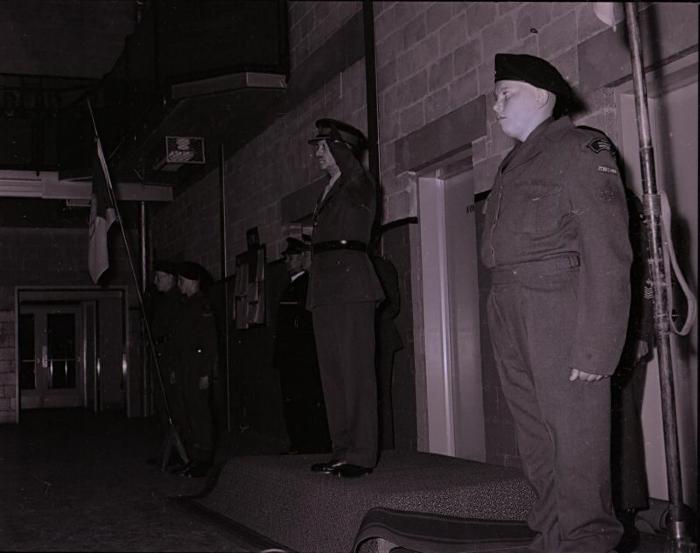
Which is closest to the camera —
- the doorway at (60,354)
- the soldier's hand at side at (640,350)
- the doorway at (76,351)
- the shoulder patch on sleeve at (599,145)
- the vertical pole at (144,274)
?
the shoulder patch on sleeve at (599,145)

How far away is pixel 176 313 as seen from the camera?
18.3 ft

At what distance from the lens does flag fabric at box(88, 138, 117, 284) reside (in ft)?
19.7

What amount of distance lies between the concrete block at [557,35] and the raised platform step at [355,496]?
1.75m

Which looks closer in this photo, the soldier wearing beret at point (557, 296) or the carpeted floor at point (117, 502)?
the soldier wearing beret at point (557, 296)

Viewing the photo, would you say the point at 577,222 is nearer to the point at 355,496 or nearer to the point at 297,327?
the point at 355,496

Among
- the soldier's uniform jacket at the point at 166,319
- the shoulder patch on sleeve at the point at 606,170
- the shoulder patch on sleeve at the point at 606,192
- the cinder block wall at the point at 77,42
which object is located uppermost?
the cinder block wall at the point at 77,42

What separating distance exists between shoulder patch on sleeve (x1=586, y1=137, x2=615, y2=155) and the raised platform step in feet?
4.11

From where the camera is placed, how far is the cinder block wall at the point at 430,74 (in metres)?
3.43

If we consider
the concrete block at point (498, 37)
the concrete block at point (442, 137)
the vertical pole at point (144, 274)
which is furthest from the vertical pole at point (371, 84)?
the vertical pole at point (144, 274)

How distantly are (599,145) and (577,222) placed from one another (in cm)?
23

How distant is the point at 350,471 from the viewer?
3.28 m

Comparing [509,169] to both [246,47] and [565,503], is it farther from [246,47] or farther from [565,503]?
[246,47]

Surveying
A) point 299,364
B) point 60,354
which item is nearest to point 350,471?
point 299,364

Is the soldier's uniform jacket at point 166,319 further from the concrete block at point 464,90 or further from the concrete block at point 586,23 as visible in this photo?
the concrete block at point 586,23
